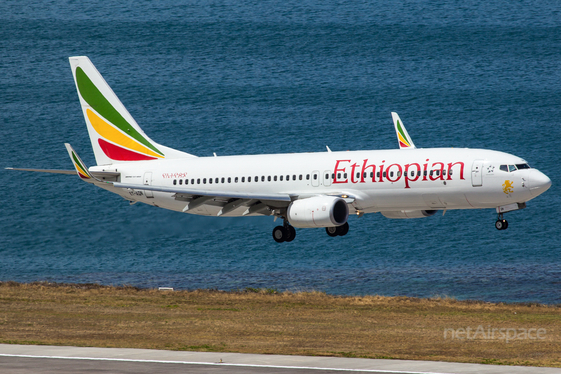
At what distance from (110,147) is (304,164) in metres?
15.6

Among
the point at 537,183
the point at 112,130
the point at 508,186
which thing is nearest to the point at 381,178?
the point at 508,186

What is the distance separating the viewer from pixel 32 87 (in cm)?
19825

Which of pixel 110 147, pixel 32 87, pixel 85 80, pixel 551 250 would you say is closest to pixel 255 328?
pixel 110 147

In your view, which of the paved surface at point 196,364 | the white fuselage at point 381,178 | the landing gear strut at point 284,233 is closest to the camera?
the paved surface at point 196,364

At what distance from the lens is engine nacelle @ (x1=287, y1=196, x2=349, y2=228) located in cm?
4516

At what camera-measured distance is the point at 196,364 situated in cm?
2516

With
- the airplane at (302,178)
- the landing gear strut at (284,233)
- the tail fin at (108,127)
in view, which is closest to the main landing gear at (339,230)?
the airplane at (302,178)

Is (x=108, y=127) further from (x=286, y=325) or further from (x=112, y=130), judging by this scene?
(x=286, y=325)

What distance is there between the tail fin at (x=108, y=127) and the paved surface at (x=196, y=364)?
28682 millimetres

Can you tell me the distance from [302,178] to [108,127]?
1644 cm

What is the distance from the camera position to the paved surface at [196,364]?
944 inches

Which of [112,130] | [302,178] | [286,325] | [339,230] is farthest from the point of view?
[112,130]

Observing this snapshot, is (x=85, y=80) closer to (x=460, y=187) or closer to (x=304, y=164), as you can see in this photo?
(x=304, y=164)

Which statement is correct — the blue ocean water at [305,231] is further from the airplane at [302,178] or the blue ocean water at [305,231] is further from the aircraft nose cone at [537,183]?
the aircraft nose cone at [537,183]
